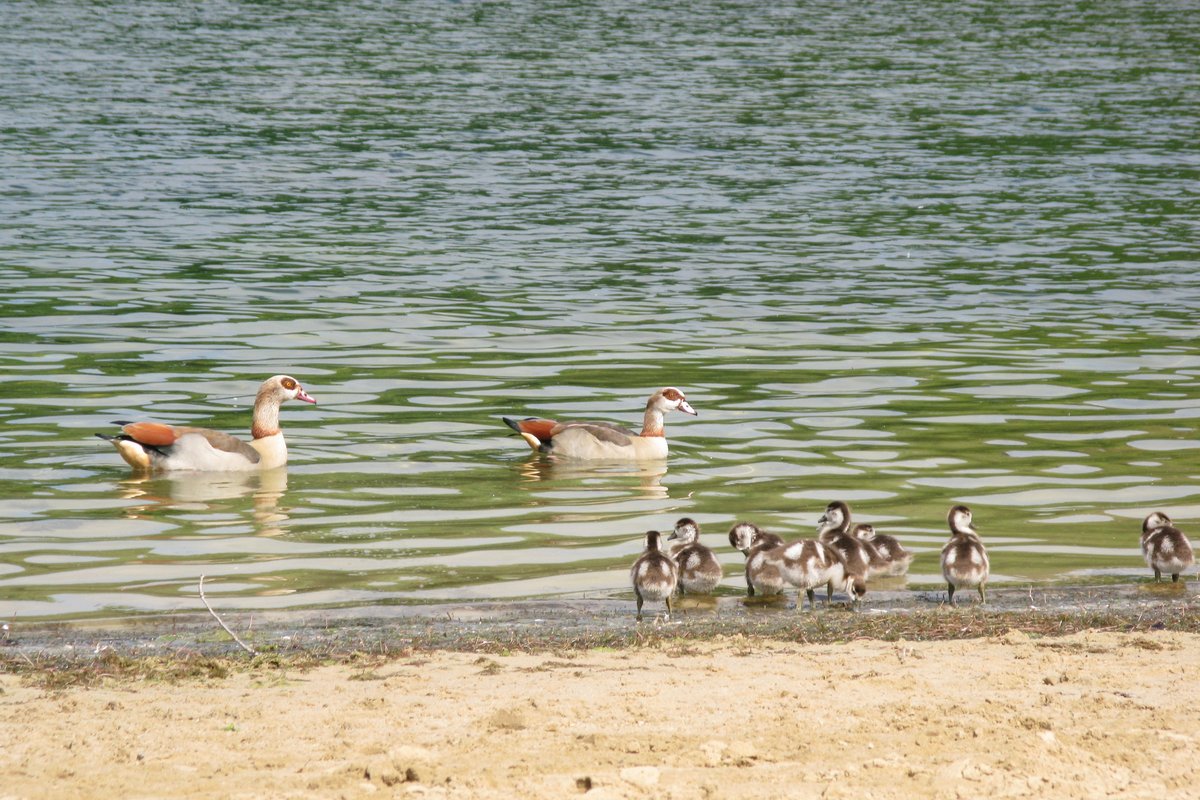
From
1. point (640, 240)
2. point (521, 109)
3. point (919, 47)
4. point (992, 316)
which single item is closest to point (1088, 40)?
point (919, 47)

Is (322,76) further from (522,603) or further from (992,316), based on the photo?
(522,603)

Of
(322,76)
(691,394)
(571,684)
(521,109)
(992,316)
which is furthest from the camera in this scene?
(322,76)

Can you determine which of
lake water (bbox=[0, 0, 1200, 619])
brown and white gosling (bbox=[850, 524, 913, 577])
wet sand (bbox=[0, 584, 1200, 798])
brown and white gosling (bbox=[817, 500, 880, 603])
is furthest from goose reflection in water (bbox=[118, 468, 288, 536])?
brown and white gosling (bbox=[850, 524, 913, 577])

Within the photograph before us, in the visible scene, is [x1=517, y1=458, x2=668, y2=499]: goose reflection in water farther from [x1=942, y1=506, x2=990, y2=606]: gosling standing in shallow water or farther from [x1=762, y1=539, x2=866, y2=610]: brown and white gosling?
[x1=942, y1=506, x2=990, y2=606]: gosling standing in shallow water

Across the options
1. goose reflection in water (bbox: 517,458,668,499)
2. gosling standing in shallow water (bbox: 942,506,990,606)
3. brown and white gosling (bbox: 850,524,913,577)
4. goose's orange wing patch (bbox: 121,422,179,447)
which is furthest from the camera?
goose reflection in water (bbox: 517,458,668,499)

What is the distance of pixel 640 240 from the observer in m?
32.3

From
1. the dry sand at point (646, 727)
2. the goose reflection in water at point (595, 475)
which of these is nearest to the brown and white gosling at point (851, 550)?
the dry sand at point (646, 727)

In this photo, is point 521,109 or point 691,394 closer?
point 691,394

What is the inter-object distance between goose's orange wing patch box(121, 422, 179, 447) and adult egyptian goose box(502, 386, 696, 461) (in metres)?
3.31

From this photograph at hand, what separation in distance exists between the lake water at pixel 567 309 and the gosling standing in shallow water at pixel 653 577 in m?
1.19

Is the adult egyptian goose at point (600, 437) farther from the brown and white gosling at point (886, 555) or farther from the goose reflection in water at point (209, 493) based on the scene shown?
the brown and white gosling at point (886, 555)

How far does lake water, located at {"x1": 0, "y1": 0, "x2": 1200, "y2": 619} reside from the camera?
50.1ft

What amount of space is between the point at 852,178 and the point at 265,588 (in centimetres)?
2834

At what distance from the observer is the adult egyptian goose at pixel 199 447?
17047 mm
